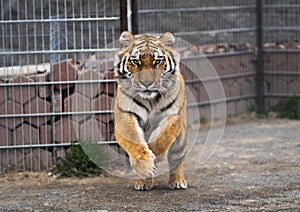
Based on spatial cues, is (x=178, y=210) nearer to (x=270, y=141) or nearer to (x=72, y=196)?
(x=72, y=196)

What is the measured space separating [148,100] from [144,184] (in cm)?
77

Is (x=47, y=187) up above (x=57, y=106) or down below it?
below

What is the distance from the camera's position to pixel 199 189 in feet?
23.0

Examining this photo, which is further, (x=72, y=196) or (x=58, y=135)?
(x=58, y=135)

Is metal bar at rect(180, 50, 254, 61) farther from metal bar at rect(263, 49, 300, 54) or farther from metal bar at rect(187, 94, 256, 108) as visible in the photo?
metal bar at rect(187, 94, 256, 108)

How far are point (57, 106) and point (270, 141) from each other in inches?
112

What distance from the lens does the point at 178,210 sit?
621 cm

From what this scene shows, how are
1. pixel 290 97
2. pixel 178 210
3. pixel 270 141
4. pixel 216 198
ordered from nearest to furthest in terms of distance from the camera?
pixel 178 210, pixel 216 198, pixel 270 141, pixel 290 97

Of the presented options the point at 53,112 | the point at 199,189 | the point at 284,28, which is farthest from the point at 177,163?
the point at 284,28

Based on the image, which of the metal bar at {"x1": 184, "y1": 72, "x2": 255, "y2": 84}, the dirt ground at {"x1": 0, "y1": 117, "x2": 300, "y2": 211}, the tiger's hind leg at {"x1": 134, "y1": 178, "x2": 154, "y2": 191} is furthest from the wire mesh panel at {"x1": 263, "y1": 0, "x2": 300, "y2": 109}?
the tiger's hind leg at {"x1": 134, "y1": 178, "x2": 154, "y2": 191}

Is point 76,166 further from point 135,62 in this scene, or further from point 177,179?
point 135,62

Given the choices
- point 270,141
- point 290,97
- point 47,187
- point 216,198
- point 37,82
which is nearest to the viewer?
point 216,198

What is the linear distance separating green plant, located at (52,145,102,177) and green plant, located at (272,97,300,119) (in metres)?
4.18

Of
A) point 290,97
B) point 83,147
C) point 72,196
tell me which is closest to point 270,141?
point 290,97
